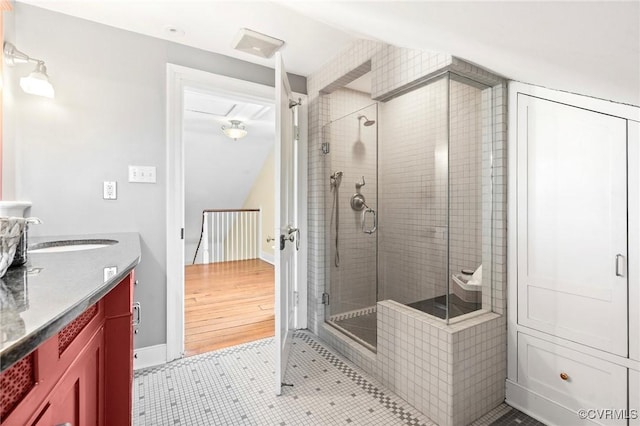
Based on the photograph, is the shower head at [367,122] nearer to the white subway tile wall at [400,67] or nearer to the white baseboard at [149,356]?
the white subway tile wall at [400,67]

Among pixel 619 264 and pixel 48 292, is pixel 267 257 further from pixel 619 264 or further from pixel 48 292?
pixel 48 292

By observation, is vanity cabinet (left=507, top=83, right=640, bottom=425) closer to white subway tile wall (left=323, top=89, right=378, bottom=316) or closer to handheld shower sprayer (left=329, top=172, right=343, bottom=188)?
white subway tile wall (left=323, top=89, right=378, bottom=316)

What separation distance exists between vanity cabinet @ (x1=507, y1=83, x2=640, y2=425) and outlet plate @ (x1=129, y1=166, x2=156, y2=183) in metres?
2.34

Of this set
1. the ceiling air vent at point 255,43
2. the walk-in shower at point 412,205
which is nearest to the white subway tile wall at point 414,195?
the walk-in shower at point 412,205

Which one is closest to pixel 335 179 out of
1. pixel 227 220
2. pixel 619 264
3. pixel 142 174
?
pixel 142 174

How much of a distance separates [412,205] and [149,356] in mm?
2247

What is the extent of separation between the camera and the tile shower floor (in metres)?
1.62

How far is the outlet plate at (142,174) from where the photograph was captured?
2100 mm

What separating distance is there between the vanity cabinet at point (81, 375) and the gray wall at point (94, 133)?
3.68 ft

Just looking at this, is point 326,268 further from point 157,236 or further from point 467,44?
point 467,44

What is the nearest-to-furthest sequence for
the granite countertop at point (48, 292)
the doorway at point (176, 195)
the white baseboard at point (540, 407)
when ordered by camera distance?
the granite countertop at point (48, 292) < the white baseboard at point (540, 407) < the doorway at point (176, 195)

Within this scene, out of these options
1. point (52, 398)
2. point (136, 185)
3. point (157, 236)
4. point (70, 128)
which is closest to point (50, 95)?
point (70, 128)

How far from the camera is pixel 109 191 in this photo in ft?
6.69

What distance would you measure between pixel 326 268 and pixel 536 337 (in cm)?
157
